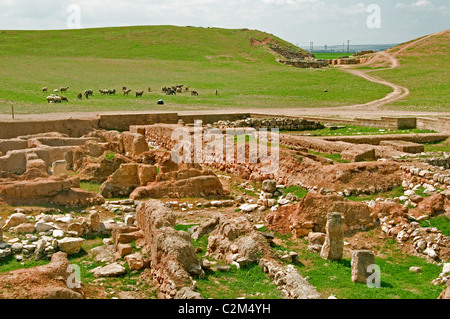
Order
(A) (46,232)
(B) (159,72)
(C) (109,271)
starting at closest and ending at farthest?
(C) (109,271) → (A) (46,232) → (B) (159,72)

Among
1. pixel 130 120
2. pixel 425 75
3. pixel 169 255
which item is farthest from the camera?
pixel 425 75

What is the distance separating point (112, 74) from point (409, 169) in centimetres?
5047

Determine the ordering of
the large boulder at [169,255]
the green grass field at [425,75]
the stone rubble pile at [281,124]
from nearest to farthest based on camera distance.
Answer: the large boulder at [169,255] → the stone rubble pile at [281,124] → the green grass field at [425,75]

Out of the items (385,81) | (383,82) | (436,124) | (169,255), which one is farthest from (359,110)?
(169,255)

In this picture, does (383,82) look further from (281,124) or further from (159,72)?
(281,124)

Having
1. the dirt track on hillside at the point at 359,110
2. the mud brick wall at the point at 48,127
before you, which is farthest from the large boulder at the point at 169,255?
the dirt track on hillside at the point at 359,110

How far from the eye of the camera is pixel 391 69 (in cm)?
6444

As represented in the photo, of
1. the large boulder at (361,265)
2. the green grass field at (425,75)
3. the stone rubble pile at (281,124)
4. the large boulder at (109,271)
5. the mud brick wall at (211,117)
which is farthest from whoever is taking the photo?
the green grass field at (425,75)

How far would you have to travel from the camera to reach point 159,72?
212 feet

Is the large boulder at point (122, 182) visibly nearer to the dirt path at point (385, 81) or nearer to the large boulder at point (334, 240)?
the large boulder at point (334, 240)

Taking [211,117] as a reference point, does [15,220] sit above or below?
below

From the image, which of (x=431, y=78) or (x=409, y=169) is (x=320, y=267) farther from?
(x=431, y=78)

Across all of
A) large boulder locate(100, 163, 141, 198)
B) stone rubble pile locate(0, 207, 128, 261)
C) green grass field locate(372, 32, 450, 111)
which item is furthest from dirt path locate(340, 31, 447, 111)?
stone rubble pile locate(0, 207, 128, 261)

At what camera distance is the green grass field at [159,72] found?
137 feet
